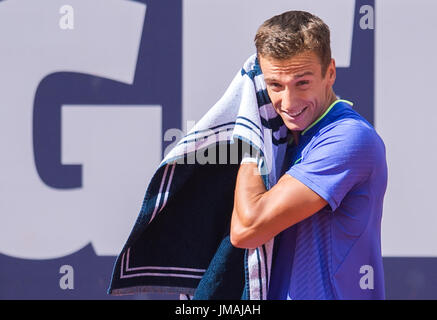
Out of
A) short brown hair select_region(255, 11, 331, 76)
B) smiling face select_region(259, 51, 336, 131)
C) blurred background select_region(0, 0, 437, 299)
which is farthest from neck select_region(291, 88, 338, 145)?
blurred background select_region(0, 0, 437, 299)

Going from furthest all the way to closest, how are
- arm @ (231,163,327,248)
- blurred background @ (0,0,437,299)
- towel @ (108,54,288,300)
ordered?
blurred background @ (0,0,437,299) → towel @ (108,54,288,300) → arm @ (231,163,327,248)

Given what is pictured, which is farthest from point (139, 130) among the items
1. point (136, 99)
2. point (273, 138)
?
point (273, 138)

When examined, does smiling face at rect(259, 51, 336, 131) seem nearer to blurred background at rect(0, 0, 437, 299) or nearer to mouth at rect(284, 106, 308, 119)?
mouth at rect(284, 106, 308, 119)

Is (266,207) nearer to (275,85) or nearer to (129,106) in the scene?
(275,85)

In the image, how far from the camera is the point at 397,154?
3.00 metres

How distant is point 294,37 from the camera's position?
4.89 ft

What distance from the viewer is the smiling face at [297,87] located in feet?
4.90

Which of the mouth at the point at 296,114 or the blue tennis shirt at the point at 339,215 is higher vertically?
the mouth at the point at 296,114

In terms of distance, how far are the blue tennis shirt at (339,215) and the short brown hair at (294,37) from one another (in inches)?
7.8

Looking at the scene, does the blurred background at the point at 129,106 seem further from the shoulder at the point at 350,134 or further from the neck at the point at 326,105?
the shoulder at the point at 350,134

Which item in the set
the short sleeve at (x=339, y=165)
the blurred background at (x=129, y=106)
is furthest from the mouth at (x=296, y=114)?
the blurred background at (x=129, y=106)

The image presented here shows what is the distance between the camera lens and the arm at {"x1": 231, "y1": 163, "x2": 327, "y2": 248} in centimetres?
143

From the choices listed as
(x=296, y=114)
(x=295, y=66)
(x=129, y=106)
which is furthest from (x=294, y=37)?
(x=129, y=106)

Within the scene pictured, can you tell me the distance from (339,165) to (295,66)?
0.28 metres
